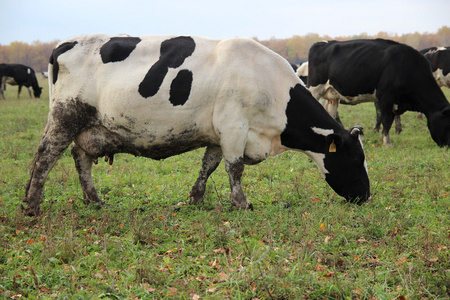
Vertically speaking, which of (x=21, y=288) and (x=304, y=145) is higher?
(x=304, y=145)

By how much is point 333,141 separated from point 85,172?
360cm

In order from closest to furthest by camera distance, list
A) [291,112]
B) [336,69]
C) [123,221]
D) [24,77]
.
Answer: [123,221]
[291,112]
[336,69]
[24,77]

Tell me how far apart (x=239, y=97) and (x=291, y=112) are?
2.63 feet

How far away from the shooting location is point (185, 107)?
6.41 metres

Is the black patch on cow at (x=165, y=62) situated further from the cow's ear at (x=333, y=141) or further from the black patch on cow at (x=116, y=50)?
the cow's ear at (x=333, y=141)

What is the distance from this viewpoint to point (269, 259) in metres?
4.88

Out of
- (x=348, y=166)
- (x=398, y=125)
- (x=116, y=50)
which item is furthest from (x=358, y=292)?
(x=398, y=125)

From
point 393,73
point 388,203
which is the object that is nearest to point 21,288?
point 388,203

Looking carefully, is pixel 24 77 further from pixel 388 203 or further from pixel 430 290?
pixel 430 290

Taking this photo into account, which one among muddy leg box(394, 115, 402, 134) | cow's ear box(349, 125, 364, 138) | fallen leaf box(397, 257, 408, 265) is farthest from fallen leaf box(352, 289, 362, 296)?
muddy leg box(394, 115, 402, 134)

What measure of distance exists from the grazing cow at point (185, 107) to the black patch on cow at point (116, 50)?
15mm

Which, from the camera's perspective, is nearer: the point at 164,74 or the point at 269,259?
the point at 269,259

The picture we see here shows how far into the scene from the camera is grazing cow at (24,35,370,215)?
21.1 ft

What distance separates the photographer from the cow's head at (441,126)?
1107cm
